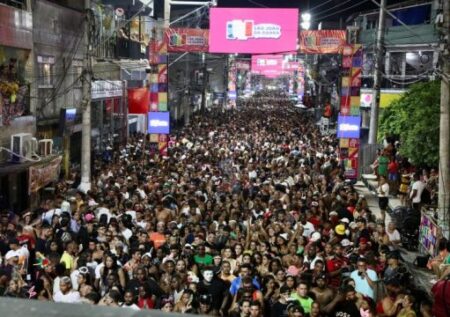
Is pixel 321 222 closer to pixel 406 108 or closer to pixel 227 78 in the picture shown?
pixel 406 108

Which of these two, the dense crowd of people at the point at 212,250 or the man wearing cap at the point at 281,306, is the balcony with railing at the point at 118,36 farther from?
the man wearing cap at the point at 281,306

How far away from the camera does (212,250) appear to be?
32.2 ft

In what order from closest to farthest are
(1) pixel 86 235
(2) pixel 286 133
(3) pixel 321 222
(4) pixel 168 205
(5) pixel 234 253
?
(5) pixel 234 253, (1) pixel 86 235, (3) pixel 321 222, (4) pixel 168 205, (2) pixel 286 133

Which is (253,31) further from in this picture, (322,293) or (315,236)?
(322,293)

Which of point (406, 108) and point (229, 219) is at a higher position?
point (406, 108)

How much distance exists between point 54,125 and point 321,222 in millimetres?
11453

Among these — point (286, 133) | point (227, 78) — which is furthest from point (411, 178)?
point (227, 78)

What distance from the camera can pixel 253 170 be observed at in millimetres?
19078

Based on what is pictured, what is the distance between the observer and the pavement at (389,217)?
11.5 m

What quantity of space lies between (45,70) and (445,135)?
12348mm

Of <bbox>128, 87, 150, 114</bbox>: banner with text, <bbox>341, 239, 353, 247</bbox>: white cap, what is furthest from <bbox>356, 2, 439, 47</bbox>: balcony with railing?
<bbox>341, 239, 353, 247</bbox>: white cap

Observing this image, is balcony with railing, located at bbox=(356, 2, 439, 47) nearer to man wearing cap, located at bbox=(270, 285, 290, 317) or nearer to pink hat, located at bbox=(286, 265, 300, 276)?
pink hat, located at bbox=(286, 265, 300, 276)

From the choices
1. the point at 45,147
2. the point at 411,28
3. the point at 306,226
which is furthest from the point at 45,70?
the point at 411,28

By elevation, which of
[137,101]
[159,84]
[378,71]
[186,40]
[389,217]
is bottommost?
[389,217]
